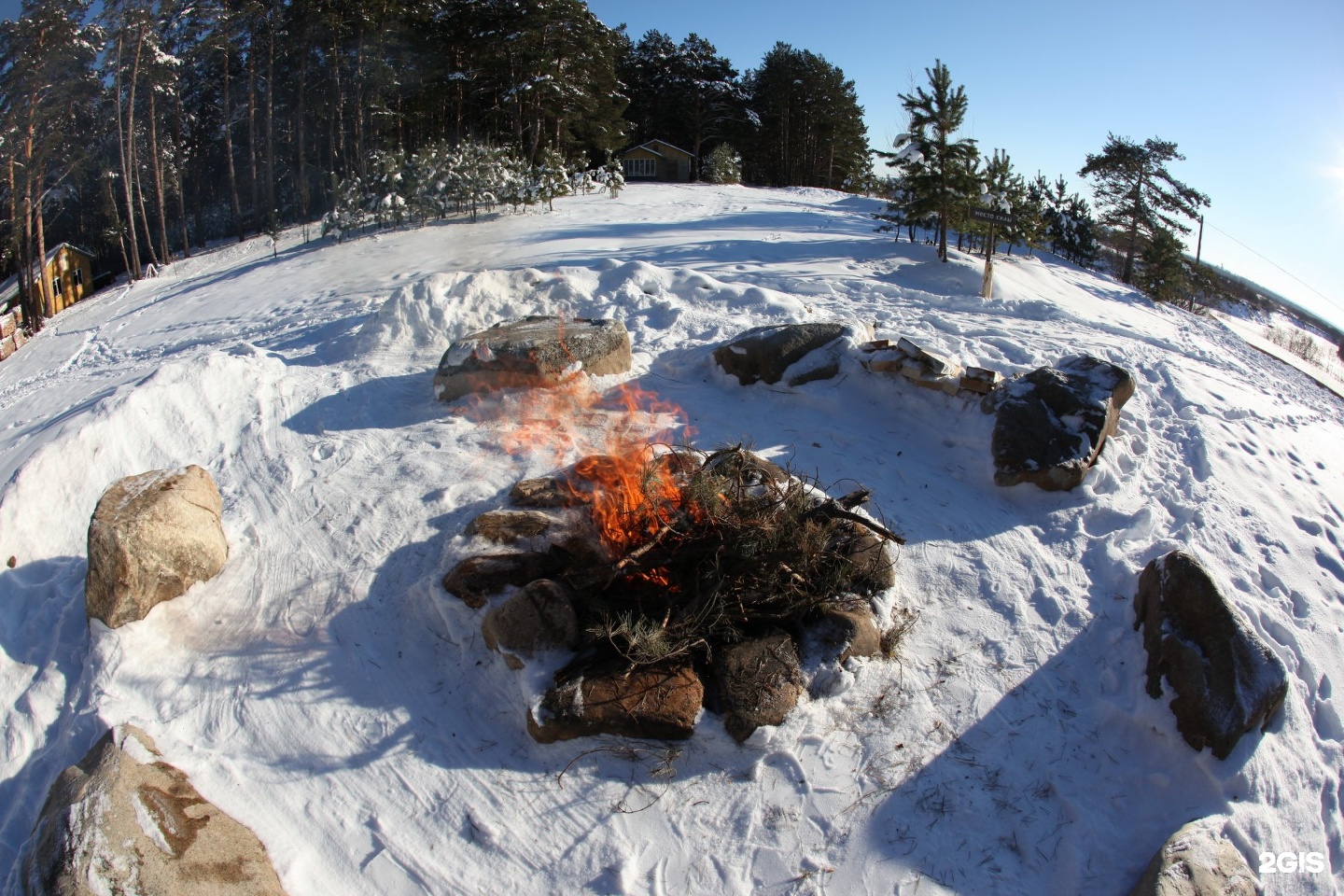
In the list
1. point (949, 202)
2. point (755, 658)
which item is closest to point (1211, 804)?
point (755, 658)

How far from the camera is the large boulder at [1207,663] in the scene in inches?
155

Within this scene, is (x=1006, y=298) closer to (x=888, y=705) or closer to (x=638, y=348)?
(x=638, y=348)

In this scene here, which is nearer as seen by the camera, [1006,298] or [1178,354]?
[1178,354]

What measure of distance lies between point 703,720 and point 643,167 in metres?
37.3

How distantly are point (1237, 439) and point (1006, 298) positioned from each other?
6.05 meters

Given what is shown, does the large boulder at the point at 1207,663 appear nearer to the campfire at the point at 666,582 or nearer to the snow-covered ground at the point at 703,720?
the snow-covered ground at the point at 703,720

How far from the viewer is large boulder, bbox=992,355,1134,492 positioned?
19.1ft

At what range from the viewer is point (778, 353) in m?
7.32

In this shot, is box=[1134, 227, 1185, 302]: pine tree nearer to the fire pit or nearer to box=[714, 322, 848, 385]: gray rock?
box=[714, 322, 848, 385]: gray rock

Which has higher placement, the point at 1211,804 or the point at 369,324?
the point at 369,324

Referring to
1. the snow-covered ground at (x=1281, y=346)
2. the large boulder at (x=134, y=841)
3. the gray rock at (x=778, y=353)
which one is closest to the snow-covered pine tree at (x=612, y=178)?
the snow-covered ground at (x=1281, y=346)

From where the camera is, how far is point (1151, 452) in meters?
6.38

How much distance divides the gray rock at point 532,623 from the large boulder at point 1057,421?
3823 millimetres

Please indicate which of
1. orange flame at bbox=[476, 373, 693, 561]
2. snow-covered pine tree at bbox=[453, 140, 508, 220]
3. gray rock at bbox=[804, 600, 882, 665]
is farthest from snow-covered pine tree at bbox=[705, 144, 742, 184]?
gray rock at bbox=[804, 600, 882, 665]
